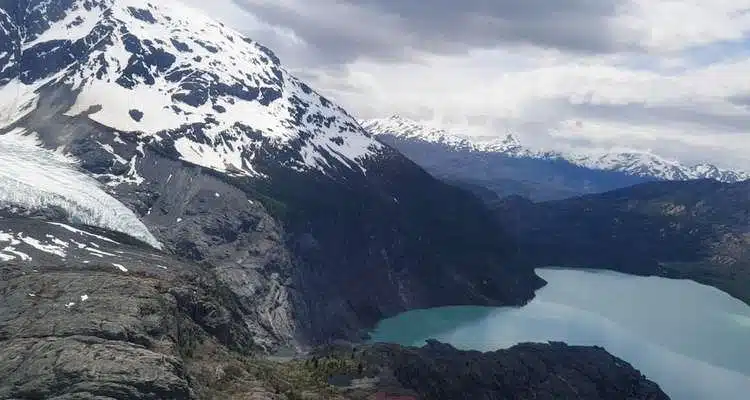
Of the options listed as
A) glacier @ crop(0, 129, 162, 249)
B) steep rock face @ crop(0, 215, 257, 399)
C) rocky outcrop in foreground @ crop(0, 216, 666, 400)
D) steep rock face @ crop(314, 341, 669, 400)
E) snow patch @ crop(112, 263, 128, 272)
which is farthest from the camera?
glacier @ crop(0, 129, 162, 249)

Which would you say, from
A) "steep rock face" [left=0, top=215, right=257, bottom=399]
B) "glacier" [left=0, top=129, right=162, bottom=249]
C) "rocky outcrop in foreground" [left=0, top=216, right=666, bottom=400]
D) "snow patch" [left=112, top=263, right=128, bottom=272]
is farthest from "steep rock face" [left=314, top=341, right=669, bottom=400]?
"glacier" [left=0, top=129, right=162, bottom=249]

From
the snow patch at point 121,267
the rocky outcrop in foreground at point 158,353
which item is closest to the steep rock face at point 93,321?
the rocky outcrop in foreground at point 158,353

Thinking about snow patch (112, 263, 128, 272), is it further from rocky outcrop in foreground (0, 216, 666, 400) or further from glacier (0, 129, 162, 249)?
glacier (0, 129, 162, 249)

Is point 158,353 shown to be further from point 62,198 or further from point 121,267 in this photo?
point 62,198

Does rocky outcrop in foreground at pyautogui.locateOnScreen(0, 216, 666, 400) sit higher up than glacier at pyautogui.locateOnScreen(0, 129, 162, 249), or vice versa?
glacier at pyautogui.locateOnScreen(0, 129, 162, 249)

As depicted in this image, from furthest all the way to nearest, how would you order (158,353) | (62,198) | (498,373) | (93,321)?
(62,198)
(498,373)
(93,321)
(158,353)

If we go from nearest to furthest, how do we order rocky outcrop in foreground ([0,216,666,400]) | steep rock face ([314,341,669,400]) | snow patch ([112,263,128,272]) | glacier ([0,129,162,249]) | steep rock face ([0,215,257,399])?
steep rock face ([0,215,257,399]) < rocky outcrop in foreground ([0,216,666,400]) < snow patch ([112,263,128,272]) < steep rock face ([314,341,669,400]) < glacier ([0,129,162,249])

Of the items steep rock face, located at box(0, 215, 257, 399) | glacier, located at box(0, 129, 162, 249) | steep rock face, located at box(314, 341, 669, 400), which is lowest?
steep rock face, located at box(314, 341, 669, 400)

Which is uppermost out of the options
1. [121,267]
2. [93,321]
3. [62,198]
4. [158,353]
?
[62,198]

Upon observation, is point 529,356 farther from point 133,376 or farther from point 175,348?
point 133,376

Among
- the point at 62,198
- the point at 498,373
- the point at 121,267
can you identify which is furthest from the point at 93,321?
the point at 498,373

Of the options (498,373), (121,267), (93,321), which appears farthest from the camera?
(498,373)

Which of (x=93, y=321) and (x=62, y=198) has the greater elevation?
(x=62, y=198)
